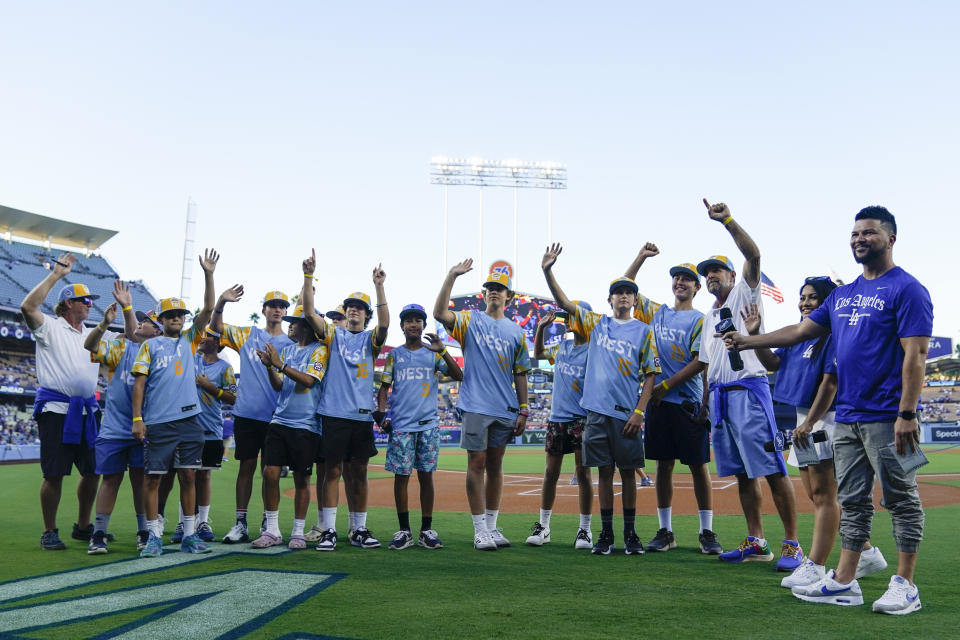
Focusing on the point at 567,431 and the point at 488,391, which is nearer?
the point at 488,391

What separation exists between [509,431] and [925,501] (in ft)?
29.1

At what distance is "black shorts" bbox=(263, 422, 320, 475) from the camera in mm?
6605

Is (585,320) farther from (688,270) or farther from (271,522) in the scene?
(271,522)

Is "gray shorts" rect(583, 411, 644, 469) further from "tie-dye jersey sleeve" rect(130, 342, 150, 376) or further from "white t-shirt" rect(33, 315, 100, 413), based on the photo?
"white t-shirt" rect(33, 315, 100, 413)

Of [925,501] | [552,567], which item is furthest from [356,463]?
[925,501]

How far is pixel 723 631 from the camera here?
368 centimetres

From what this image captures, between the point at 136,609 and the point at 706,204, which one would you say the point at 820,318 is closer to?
the point at 706,204

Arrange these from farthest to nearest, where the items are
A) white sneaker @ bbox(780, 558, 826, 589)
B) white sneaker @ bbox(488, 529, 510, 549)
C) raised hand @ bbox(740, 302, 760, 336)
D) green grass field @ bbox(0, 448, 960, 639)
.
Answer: white sneaker @ bbox(488, 529, 510, 549) < raised hand @ bbox(740, 302, 760, 336) < white sneaker @ bbox(780, 558, 826, 589) < green grass field @ bbox(0, 448, 960, 639)

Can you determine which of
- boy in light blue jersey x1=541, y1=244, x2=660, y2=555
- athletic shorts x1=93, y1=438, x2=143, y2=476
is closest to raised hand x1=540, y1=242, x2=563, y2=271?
boy in light blue jersey x1=541, y1=244, x2=660, y2=555

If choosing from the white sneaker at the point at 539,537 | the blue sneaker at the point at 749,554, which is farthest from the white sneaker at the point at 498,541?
the blue sneaker at the point at 749,554

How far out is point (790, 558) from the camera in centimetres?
538

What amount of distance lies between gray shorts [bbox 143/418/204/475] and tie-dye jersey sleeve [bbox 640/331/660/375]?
13.4 feet

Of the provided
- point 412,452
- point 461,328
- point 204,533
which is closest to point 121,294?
point 204,533

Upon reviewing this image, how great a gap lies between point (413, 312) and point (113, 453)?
304 centimetres
